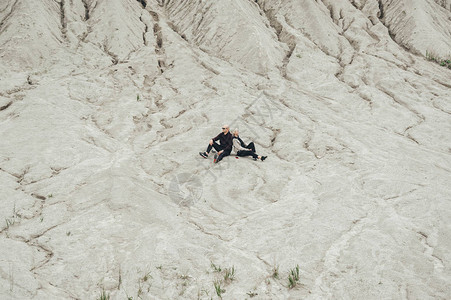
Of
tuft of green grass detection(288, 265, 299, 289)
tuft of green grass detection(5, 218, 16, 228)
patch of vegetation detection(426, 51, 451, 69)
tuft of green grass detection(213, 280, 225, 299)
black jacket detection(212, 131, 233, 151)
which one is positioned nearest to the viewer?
tuft of green grass detection(213, 280, 225, 299)

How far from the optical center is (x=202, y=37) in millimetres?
18172

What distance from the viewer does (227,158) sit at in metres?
10.2

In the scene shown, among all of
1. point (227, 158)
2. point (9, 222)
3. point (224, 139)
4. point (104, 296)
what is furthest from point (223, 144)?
point (104, 296)

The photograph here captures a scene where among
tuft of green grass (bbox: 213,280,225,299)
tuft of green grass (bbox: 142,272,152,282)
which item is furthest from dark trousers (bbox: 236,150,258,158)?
tuft of green grass (bbox: 142,272,152,282)

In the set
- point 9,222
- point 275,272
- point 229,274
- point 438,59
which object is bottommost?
point 9,222

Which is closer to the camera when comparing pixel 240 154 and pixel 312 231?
pixel 312 231

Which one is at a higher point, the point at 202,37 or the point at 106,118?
the point at 202,37

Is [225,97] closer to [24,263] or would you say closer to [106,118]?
[106,118]

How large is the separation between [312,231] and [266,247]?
1098 millimetres

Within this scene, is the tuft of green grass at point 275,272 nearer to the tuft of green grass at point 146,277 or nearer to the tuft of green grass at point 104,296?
the tuft of green grass at point 146,277

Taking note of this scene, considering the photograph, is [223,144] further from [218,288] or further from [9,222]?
[9,222]

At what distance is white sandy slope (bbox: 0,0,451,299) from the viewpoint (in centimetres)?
571

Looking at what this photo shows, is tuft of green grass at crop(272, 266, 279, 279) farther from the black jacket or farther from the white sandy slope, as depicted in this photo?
the black jacket

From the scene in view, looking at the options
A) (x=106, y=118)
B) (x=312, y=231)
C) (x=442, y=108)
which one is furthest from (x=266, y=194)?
(x=442, y=108)
